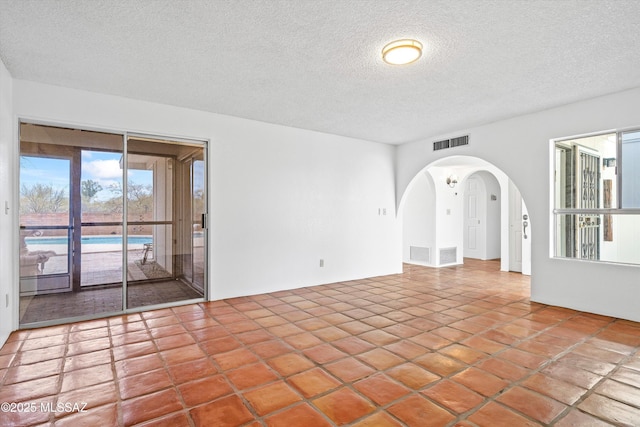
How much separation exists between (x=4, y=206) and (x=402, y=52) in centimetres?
382

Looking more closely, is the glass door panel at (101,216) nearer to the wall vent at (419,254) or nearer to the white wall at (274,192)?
the white wall at (274,192)

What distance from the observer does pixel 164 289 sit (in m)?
4.65

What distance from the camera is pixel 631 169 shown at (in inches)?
144

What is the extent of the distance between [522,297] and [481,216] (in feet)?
14.6

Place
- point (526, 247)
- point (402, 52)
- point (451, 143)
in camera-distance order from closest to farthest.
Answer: point (402, 52), point (451, 143), point (526, 247)

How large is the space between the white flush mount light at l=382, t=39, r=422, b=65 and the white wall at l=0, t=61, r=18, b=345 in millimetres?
3395

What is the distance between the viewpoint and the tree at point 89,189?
12.5 ft

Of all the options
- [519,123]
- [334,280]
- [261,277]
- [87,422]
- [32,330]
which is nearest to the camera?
[87,422]

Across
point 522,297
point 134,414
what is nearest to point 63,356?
point 134,414

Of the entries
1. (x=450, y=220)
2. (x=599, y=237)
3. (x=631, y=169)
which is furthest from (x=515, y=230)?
(x=631, y=169)

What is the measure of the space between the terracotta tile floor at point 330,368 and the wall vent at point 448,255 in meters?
3.16

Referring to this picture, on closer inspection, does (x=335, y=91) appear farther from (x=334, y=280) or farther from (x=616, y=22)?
(x=334, y=280)

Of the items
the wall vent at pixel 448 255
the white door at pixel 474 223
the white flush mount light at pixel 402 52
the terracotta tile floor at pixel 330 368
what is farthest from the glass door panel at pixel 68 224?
the white door at pixel 474 223

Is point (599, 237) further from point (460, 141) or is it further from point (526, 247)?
point (526, 247)
